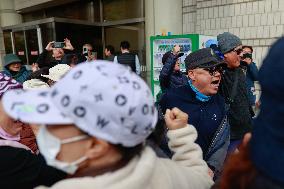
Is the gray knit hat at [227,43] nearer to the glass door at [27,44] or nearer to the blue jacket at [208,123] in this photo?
the blue jacket at [208,123]

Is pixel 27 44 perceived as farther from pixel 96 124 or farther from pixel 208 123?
pixel 96 124

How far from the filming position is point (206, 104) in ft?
7.41

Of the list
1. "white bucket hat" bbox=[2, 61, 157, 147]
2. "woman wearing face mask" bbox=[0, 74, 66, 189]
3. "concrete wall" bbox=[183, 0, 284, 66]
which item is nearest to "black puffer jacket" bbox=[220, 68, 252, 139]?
"woman wearing face mask" bbox=[0, 74, 66, 189]

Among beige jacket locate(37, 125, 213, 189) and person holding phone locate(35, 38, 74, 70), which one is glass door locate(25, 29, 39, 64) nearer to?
person holding phone locate(35, 38, 74, 70)

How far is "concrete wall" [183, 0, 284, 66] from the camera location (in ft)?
17.2

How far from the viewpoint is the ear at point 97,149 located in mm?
948

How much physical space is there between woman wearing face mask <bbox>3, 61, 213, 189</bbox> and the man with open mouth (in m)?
1.14

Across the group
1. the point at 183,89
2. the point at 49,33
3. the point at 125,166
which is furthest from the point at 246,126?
the point at 49,33

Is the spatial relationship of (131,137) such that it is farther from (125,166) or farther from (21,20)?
(21,20)

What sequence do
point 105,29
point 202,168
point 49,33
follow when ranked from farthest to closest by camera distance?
point 105,29 → point 49,33 → point 202,168

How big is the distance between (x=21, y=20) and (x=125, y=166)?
12.2m

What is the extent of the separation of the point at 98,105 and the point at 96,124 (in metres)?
0.06

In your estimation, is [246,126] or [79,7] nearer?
[246,126]

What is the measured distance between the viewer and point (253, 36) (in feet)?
18.2
